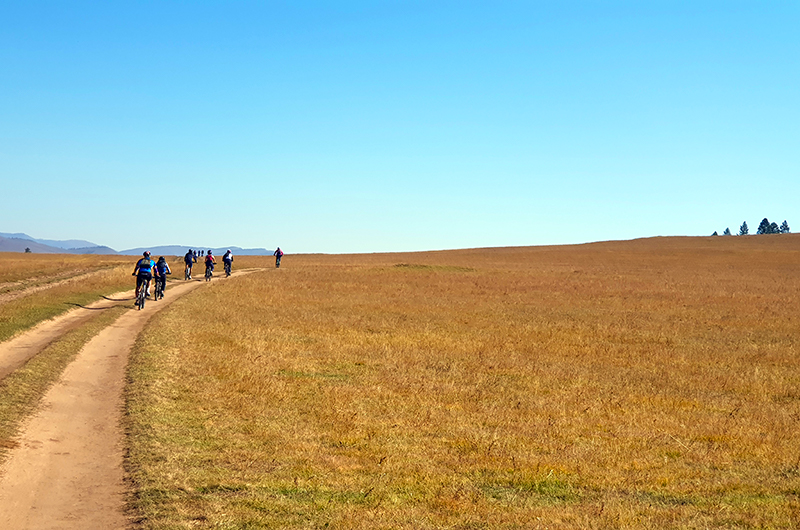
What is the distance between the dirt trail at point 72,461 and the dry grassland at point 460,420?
1.12 feet

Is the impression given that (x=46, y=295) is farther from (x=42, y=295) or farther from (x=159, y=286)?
(x=159, y=286)

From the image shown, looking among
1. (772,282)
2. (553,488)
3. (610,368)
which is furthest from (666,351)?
(772,282)

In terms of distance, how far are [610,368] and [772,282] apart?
43.7m

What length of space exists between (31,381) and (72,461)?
5300mm

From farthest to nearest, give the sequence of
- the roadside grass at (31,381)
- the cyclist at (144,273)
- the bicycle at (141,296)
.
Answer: the cyclist at (144,273), the bicycle at (141,296), the roadside grass at (31,381)

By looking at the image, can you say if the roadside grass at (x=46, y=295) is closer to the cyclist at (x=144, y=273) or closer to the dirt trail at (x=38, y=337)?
the dirt trail at (x=38, y=337)

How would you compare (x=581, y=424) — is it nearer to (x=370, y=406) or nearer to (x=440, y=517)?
(x=370, y=406)

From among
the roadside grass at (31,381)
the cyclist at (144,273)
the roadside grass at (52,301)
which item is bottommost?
the roadside grass at (31,381)

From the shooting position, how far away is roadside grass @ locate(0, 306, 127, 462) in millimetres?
11071

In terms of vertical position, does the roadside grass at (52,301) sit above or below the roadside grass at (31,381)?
above

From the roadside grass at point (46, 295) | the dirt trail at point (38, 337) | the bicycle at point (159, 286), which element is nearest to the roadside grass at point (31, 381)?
the dirt trail at point (38, 337)

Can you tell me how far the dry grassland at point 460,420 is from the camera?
8828 millimetres

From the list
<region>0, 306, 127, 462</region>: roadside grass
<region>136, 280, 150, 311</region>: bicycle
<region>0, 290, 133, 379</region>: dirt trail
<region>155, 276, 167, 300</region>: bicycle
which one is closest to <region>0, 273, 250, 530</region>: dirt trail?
<region>0, 306, 127, 462</region>: roadside grass

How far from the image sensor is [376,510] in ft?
27.9
